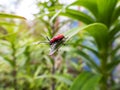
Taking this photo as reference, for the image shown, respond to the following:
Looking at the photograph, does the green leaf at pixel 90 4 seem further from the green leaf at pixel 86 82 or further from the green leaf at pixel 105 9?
the green leaf at pixel 86 82

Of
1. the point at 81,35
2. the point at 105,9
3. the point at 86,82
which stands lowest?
the point at 86,82

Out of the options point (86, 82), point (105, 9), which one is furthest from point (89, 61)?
point (105, 9)

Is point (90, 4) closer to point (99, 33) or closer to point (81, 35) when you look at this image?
point (99, 33)

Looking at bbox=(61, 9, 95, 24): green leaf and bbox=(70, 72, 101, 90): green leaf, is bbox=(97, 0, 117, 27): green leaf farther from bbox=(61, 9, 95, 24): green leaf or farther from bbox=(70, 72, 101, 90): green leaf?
bbox=(70, 72, 101, 90): green leaf

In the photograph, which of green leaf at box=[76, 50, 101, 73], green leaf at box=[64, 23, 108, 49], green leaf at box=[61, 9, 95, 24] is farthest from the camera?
green leaf at box=[76, 50, 101, 73]

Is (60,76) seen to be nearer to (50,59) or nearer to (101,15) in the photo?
(50,59)

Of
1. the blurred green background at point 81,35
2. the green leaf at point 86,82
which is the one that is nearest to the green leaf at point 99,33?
the blurred green background at point 81,35

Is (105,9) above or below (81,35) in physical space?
below

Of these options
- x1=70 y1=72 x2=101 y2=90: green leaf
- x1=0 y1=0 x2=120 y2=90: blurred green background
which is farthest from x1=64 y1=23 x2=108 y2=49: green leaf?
x1=70 y1=72 x2=101 y2=90: green leaf

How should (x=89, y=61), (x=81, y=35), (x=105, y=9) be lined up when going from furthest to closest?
1. (x=81, y=35)
2. (x=89, y=61)
3. (x=105, y=9)

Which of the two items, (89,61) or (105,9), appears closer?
(105,9)
